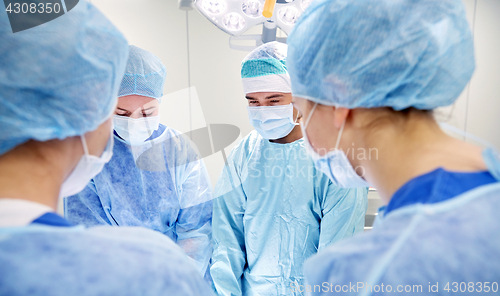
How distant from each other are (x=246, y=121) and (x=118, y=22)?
40.8 inches

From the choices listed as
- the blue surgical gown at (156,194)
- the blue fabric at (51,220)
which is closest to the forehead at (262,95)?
the blue surgical gown at (156,194)

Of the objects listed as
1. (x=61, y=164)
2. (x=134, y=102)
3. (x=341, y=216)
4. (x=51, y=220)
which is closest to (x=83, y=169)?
(x=61, y=164)

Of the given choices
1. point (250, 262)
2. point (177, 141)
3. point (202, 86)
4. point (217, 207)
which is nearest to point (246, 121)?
point (202, 86)

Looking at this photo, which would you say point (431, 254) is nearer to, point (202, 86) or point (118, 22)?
point (202, 86)

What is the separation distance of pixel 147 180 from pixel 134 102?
1.28 feet

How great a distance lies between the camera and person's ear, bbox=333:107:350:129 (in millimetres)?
730

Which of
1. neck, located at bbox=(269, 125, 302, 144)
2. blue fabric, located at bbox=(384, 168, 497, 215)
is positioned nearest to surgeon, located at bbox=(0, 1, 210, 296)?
blue fabric, located at bbox=(384, 168, 497, 215)

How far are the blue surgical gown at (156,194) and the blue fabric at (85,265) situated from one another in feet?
3.14

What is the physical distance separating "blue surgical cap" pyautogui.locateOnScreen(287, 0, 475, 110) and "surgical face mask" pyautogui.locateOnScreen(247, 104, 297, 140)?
0.74 metres

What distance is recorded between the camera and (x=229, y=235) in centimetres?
148

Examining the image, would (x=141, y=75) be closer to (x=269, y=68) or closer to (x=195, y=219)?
(x=269, y=68)

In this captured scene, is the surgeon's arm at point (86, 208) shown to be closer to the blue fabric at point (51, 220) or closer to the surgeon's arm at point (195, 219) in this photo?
the surgeon's arm at point (195, 219)

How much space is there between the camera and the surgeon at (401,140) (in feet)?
1.57

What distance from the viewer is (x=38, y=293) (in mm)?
412
